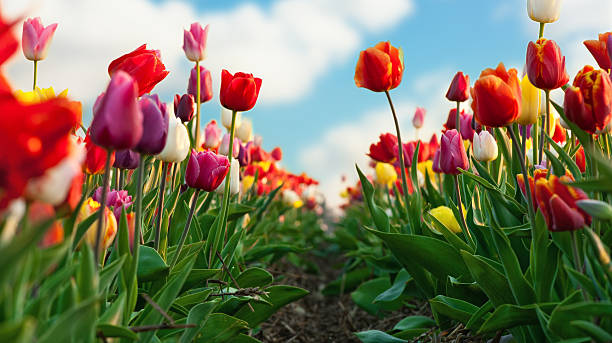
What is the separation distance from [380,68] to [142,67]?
0.88 metres

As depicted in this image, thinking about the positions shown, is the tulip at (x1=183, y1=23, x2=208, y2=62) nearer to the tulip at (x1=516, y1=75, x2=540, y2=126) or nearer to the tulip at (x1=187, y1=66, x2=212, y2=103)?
the tulip at (x1=187, y1=66, x2=212, y2=103)

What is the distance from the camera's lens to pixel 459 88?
2.34 meters

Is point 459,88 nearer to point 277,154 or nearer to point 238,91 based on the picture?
point 238,91

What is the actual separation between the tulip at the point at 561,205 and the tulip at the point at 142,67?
3.34 ft

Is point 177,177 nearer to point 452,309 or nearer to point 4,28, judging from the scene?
point 452,309

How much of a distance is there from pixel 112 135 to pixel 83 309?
10.9 inches

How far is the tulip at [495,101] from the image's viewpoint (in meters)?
1.35

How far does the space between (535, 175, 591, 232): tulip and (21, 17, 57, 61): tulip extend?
2084mm

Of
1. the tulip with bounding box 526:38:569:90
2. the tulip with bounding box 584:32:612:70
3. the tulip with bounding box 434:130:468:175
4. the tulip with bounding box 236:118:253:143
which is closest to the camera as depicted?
the tulip with bounding box 526:38:569:90

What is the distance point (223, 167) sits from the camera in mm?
1548

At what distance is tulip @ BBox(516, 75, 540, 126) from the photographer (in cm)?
162

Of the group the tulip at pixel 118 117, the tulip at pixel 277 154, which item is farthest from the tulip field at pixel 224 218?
the tulip at pixel 277 154

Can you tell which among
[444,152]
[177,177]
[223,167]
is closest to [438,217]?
[444,152]

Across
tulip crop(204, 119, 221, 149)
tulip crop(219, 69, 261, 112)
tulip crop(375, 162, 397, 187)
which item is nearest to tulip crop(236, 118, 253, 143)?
tulip crop(204, 119, 221, 149)
